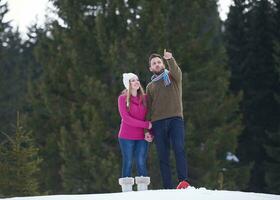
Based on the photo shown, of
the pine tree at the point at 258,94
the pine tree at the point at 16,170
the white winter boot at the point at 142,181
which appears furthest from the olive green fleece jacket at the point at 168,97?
the pine tree at the point at 258,94

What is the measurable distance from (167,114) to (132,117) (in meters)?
0.47

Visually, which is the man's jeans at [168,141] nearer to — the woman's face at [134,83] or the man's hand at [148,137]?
the man's hand at [148,137]

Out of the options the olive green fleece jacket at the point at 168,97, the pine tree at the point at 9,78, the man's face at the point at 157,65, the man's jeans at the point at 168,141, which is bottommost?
the man's jeans at the point at 168,141

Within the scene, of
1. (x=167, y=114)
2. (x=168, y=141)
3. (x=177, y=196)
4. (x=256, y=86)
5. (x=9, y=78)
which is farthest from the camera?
(x=9, y=78)

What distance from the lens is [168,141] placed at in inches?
282

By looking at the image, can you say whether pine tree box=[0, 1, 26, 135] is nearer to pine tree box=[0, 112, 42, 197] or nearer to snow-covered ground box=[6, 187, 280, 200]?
pine tree box=[0, 112, 42, 197]

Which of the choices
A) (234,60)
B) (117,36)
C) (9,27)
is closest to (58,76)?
(117,36)

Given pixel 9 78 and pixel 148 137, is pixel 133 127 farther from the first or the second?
pixel 9 78

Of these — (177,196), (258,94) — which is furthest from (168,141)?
(258,94)

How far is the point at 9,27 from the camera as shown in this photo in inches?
1368

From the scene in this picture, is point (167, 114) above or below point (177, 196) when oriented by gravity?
above

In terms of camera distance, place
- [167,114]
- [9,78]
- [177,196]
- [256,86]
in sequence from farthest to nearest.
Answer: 1. [9,78]
2. [256,86]
3. [167,114]
4. [177,196]

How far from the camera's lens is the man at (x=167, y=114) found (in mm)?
7000

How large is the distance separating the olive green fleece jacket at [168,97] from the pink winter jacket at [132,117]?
18 cm
